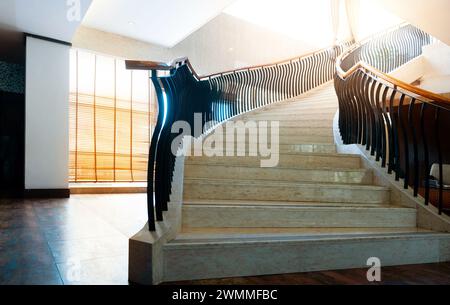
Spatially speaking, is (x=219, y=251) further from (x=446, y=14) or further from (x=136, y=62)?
(x=446, y=14)

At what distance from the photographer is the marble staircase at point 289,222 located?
69.2 inches

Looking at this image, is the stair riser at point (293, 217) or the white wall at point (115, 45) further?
the white wall at point (115, 45)

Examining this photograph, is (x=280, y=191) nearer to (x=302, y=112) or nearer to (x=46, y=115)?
(x=302, y=112)

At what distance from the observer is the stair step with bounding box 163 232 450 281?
169 centimetres

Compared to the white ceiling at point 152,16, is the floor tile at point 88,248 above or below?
below

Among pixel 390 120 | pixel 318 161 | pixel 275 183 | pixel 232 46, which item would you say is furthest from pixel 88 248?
pixel 232 46

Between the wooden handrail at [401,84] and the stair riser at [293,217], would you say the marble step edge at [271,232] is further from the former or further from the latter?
the wooden handrail at [401,84]

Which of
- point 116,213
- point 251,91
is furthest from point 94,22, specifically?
point 116,213

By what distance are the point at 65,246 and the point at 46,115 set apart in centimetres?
404

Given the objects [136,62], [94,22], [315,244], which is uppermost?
[94,22]

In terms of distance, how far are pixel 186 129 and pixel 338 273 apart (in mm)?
1847

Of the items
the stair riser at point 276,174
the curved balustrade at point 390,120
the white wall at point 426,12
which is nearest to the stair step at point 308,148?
the curved balustrade at point 390,120

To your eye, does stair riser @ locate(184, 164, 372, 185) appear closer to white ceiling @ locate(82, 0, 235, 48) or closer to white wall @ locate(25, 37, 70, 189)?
white wall @ locate(25, 37, 70, 189)

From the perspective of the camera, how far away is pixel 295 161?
3.27 metres
